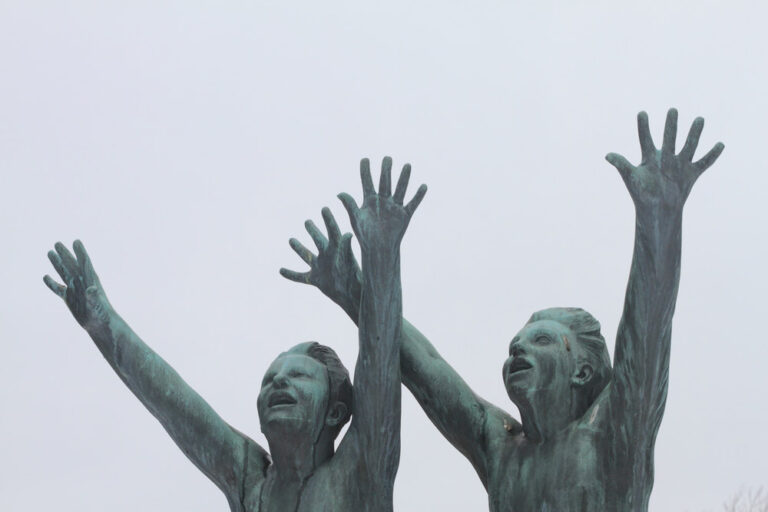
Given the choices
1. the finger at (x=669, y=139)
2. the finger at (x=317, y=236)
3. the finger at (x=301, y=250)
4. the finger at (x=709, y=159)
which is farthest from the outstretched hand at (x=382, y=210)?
the finger at (x=709, y=159)

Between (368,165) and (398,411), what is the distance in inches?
48.0

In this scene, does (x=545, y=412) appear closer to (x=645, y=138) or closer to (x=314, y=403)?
(x=314, y=403)

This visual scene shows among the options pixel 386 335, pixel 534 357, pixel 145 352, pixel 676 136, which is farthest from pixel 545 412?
pixel 145 352

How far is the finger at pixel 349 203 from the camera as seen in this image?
8.53 m

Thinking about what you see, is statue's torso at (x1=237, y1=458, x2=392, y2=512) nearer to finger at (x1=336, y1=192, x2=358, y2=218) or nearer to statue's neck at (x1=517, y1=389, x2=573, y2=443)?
statue's neck at (x1=517, y1=389, x2=573, y2=443)

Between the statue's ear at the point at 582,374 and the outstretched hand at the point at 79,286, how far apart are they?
2.49m

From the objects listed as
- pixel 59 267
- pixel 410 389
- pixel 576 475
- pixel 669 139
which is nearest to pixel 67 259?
pixel 59 267

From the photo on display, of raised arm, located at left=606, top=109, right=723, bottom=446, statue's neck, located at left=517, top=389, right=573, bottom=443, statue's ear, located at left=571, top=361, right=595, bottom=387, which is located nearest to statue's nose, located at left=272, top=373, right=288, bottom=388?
statue's neck, located at left=517, top=389, right=573, bottom=443

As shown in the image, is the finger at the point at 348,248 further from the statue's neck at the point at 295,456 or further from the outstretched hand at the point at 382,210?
the statue's neck at the point at 295,456

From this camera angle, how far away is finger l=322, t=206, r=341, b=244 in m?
8.77

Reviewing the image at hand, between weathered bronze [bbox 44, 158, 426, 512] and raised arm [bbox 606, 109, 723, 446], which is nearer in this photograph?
raised arm [bbox 606, 109, 723, 446]

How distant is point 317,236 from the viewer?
9.02 meters

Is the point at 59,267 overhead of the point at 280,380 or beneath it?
overhead

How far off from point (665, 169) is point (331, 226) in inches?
71.6
